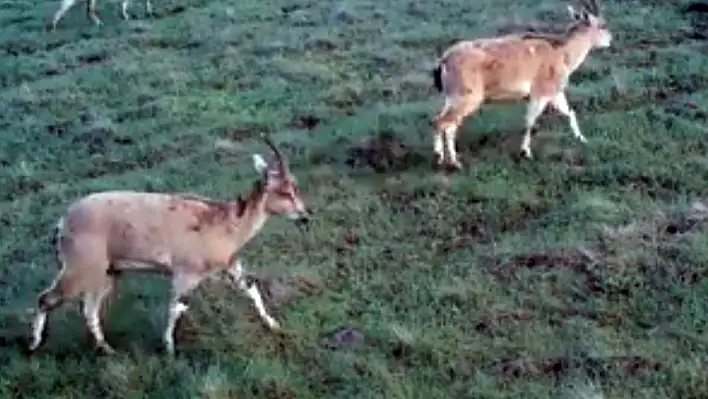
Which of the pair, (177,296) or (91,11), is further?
(91,11)

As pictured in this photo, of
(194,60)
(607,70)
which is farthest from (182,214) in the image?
(194,60)

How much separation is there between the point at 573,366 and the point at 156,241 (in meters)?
3.05

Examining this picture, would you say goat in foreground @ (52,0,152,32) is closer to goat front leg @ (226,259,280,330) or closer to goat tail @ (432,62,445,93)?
goat tail @ (432,62,445,93)

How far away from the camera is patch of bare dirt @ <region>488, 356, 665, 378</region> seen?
9.14 metres

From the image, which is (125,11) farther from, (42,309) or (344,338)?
(344,338)

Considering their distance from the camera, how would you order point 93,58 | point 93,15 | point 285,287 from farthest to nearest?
point 93,15 < point 93,58 < point 285,287

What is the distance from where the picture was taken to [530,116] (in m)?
13.8

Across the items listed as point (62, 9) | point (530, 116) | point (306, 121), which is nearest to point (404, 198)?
point (530, 116)

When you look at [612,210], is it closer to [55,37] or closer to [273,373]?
[273,373]

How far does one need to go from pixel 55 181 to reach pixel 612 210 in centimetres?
613

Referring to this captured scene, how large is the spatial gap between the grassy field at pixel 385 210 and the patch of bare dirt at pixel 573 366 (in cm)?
2

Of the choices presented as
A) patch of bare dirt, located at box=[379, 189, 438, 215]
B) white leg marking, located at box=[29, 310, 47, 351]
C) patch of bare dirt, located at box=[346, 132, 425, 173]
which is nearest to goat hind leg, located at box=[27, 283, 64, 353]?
white leg marking, located at box=[29, 310, 47, 351]

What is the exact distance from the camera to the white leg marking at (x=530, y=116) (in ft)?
Answer: 45.0

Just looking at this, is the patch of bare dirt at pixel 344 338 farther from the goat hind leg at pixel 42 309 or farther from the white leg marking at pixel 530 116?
the white leg marking at pixel 530 116
